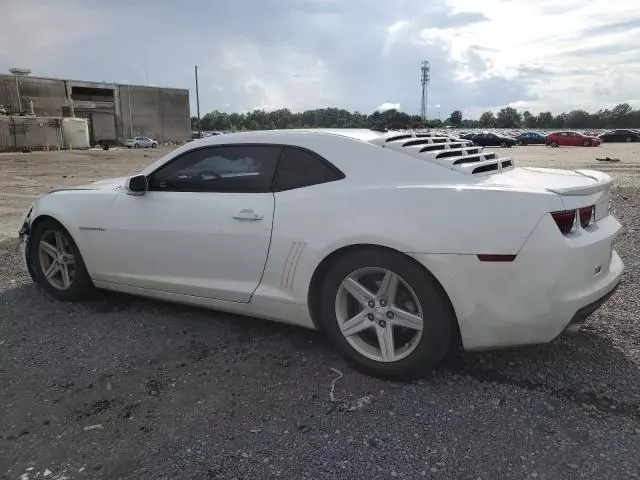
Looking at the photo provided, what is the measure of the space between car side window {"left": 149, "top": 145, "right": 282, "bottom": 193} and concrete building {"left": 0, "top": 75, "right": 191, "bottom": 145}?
61.7 m

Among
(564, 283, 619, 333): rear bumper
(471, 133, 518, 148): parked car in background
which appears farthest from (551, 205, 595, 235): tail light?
(471, 133, 518, 148): parked car in background

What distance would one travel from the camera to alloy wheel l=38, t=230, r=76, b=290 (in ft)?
14.6

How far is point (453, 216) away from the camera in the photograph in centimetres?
277

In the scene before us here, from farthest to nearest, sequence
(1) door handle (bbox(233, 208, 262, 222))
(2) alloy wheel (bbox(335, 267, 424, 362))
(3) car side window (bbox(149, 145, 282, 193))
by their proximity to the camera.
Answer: (3) car side window (bbox(149, 145, 282, 193)), (1) door handle (bbox(233, 208, 262, 222)), (2) alloy wheel (bbox(335, 267, 424, 362))

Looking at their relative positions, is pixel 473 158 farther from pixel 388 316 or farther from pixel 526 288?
pixel 388 316

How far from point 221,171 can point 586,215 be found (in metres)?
2.34

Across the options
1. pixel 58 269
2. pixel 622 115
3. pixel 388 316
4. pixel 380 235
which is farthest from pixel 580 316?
pixel 622 115

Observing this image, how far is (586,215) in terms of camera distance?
2.92 metres

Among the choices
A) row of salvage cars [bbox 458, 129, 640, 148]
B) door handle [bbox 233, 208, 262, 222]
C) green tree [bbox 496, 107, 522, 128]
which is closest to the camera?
door handle [bbox 233, 208, 262, 222]

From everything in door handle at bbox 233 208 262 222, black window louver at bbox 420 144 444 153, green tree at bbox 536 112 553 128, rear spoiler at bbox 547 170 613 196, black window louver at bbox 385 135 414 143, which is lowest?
door handle at bbox 233 208 262 222

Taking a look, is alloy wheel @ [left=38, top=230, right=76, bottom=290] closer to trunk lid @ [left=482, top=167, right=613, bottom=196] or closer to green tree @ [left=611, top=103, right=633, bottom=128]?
trunk lid @ [left=482, top=167, right=613, bottom=196]

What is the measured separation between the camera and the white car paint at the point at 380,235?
2.69 m

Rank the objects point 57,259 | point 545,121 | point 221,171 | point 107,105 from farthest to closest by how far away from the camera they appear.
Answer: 1. point 545,121
2. point 107,105
3. point 57,259
4. point 221,171

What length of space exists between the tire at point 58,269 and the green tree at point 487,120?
129m
